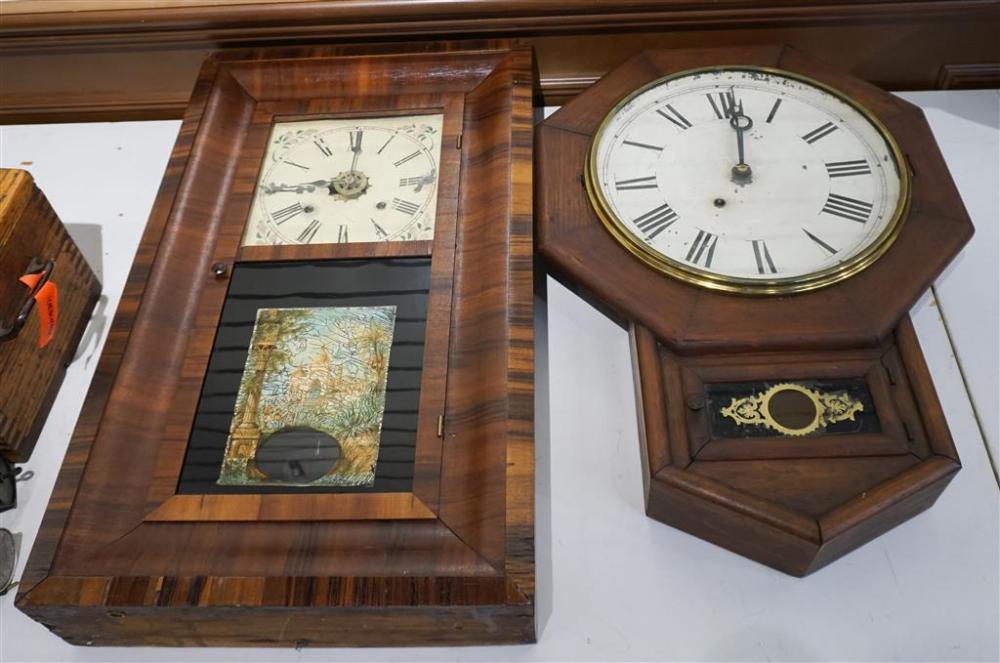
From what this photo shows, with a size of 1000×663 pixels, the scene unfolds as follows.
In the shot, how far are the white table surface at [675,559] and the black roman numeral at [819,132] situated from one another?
0.28 meters

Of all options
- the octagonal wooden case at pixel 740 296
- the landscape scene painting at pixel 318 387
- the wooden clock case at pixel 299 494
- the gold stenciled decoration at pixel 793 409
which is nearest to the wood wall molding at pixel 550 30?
the octagonal wooden case at pixel 740 296

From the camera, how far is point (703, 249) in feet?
4.32

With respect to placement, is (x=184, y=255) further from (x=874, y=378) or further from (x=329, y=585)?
(x=874, y=378)

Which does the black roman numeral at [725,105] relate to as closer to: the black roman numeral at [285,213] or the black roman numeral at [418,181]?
the black roman numeral at [418,181]

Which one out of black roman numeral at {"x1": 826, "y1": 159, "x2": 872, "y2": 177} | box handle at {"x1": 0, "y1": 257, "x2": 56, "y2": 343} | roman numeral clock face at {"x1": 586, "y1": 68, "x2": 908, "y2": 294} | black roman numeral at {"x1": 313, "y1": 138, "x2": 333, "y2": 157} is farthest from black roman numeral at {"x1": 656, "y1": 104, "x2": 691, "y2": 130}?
box handle at {"x1": 0, "y1": 257, "x2": 56, "y2": 343}

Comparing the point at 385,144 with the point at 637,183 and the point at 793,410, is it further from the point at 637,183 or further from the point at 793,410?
the point at 793,410

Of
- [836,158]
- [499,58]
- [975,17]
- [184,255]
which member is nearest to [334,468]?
[184,255]

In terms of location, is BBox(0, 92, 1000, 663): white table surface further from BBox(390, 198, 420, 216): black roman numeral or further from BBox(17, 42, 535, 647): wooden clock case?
BBox(390, 198, 420, 216): black roman numeral

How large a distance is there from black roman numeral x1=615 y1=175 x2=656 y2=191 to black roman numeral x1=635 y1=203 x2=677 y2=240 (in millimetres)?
46

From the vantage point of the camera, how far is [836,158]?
1408 millimetres

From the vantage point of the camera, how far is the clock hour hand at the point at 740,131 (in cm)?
139

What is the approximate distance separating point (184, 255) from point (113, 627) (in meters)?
0.52

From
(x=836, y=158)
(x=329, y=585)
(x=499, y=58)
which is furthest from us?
(x=499, y=58)

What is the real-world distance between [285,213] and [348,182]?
108mm
